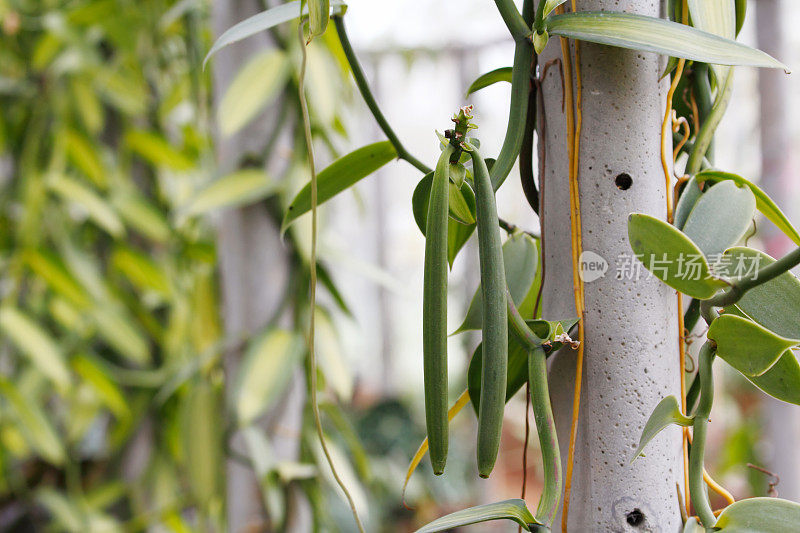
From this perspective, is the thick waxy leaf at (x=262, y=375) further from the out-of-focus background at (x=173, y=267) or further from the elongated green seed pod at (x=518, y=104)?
the elongated green seed pod at (x=518, y=104)

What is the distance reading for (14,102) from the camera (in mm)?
781

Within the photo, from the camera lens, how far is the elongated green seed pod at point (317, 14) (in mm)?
189

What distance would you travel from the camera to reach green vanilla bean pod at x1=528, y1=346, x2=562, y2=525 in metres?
0.20

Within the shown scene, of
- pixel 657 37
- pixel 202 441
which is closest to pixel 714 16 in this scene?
pixel 657 37

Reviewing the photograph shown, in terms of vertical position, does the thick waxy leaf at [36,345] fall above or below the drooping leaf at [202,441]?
above

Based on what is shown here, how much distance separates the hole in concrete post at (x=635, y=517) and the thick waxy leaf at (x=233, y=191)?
13.7 inches

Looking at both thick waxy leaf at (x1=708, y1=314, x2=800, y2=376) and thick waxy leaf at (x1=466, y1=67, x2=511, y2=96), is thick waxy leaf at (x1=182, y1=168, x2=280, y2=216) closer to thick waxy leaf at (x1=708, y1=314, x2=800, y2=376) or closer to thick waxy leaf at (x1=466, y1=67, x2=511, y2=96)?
thick waxy leaf at (x1=466, y1=67, x2=511, y2=96)

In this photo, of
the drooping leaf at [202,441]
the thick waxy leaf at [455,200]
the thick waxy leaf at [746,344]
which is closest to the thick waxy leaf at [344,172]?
the thick waxy leaf at [455,200]

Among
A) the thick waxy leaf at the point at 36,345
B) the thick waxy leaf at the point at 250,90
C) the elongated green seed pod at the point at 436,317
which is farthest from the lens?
the thick waxy leaf at the point at 36,345

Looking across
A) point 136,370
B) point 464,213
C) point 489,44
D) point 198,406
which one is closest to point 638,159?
point 464,213

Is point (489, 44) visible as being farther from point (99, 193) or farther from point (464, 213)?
point (464, 213)

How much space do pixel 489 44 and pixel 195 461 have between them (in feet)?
4.20

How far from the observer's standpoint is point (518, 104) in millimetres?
223

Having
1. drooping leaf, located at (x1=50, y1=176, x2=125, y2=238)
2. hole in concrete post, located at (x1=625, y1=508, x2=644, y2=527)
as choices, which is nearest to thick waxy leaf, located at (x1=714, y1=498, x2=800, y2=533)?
hole in concrete post, located at (x1=625, y1=508, x2=644, y2=527)
